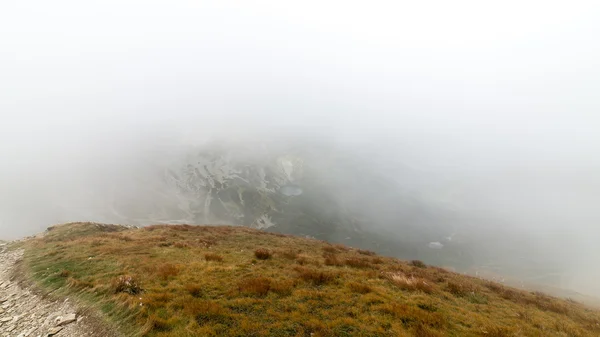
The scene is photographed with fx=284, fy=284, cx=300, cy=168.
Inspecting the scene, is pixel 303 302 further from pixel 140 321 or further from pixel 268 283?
pixel 140 321

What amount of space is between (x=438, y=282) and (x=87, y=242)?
105 ft

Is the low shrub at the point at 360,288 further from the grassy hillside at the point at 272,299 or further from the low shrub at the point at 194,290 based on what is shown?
the low shrub at the point at 194,290

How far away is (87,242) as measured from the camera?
27.8m

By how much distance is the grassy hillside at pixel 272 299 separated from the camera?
12.2 metres

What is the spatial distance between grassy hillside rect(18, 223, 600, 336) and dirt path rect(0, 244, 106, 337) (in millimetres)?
809

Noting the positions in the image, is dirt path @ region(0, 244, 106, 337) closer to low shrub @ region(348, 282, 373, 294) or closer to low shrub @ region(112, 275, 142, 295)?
low shrub @ region(112, 275, 142, 295)

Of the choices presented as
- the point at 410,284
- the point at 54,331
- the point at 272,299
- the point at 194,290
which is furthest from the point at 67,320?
the point at 410,284

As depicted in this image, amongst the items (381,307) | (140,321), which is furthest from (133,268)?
(381,307)

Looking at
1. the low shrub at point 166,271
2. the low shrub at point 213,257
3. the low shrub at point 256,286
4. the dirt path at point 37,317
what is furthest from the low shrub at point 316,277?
the dirt path at point 37,317

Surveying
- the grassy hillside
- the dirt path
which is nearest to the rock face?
the dirt path

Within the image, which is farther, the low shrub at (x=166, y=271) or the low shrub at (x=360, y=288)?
the low shrub at (x=166, y=271)

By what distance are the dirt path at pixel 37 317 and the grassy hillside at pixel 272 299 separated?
31.8 inches

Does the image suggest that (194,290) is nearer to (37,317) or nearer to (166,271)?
(166,271)

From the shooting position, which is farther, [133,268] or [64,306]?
[133,268]
